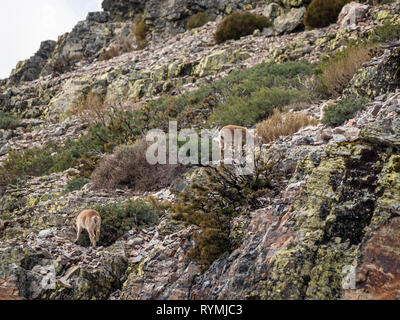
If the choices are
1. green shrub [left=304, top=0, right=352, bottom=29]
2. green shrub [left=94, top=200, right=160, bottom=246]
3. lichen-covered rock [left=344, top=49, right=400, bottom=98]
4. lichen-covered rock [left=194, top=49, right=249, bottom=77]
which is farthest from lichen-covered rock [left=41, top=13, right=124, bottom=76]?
lichen-covered rock [left=344, top=49, right=400, bottom=98]

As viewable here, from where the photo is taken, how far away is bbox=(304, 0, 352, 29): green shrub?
13.1 m

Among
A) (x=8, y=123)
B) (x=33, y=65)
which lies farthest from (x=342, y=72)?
(x=33, y=65)

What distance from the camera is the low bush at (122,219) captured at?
468cm

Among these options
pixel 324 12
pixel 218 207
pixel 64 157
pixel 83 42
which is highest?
pixel 83 42

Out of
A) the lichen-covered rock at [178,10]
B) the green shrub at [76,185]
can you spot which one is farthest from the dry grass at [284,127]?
the lichen-covered rock at [178,10]

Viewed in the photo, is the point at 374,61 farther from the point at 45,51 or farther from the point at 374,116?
the point at 45,51

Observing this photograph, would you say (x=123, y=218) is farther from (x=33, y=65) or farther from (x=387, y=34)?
(x=33, y=65)

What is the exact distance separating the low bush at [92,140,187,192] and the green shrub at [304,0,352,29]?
9.88 metres

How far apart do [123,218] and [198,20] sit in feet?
59.7

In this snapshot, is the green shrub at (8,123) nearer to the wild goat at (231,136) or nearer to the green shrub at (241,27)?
the green shrub at (241,27)

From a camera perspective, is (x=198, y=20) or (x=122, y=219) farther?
(x=198, y=20)

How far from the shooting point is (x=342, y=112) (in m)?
4.96

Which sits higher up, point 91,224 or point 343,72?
point 343,72
